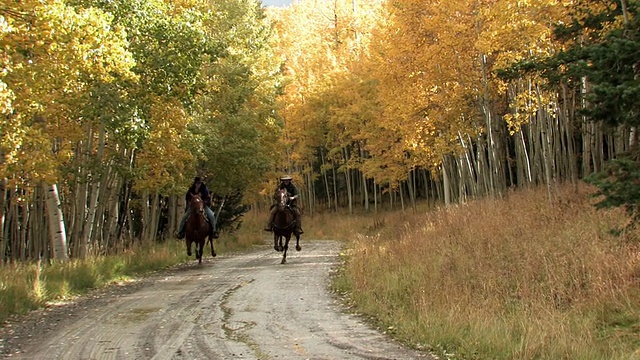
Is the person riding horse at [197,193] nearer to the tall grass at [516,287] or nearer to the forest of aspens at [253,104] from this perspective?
the forest of aspens at [253,104]

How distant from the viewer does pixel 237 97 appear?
29.4 meters

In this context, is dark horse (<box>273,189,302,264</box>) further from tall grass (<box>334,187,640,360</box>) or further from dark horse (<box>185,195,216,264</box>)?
tall grass (<box>334,187,640,360</box>)

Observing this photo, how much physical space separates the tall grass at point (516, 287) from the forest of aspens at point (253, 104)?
0.11 meters

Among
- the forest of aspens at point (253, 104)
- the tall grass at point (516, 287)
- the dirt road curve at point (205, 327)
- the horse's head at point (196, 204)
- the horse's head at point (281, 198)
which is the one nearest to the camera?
the tall grass at point (516, 287)

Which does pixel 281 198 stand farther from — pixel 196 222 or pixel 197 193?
pixel 196 222

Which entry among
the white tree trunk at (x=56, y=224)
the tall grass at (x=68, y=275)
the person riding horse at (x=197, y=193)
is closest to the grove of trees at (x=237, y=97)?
the white tree trunk at (x=56, y=224)

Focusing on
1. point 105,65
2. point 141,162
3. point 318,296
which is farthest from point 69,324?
point 141,162

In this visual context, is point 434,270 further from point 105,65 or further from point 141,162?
point 141,162

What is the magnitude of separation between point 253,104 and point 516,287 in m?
25.1

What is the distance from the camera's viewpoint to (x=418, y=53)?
22.4 meters

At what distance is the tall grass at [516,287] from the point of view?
7551 millimetres

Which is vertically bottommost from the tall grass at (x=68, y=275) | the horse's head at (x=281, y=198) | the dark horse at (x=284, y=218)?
the tall grass at (x=68, y=275)

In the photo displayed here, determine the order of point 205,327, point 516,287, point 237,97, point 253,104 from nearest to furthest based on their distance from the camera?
1. point 205,327
2. point 516,287
3. point 237,97
4. point 253,104

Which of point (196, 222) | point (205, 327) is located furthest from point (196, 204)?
point (205, 327)
